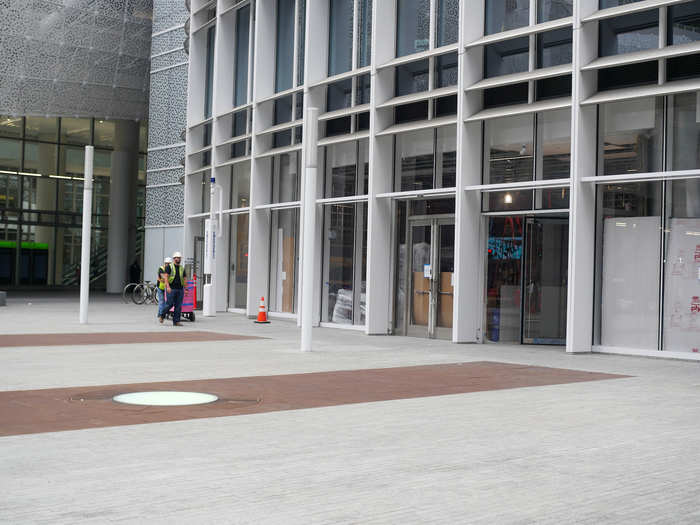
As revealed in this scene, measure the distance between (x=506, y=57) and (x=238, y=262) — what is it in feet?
43.7

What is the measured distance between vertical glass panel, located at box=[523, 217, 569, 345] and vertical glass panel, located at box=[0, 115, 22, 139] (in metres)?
38.0

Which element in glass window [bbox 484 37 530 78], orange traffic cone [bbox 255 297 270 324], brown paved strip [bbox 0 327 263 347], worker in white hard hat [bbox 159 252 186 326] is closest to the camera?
→ brown paved strip [bbox 0 327 263 347]

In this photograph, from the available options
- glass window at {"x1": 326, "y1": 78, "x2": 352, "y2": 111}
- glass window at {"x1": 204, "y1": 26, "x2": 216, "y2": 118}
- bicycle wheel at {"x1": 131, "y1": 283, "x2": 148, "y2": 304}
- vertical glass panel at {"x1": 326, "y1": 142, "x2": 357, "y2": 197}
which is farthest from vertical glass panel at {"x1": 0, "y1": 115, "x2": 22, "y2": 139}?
vertical glass panel at {"x1": 326, "y1": 142, "x2": 357, "y2": 197}

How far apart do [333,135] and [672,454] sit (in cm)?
1655

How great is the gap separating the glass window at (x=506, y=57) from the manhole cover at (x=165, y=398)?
1048cm

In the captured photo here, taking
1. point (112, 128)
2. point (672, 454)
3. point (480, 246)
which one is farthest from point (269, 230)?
point (112, 128)

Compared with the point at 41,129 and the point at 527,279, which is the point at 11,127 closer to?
the point at 41,129

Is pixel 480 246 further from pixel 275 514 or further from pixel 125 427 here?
pixel 275 514

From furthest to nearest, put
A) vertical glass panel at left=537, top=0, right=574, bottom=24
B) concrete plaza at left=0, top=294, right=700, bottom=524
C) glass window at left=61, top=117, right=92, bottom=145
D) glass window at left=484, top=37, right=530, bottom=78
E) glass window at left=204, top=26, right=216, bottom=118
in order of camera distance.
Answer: glass window at left=61, top=117, right=92, bottom=145 < glass window at left=204, top=26, right=216, bottom=118 < glass window at left=484, top=37, right=530, bottom=78 < vertical glass panel at left=537, top=0, right=574, bottom=24 < concrete plaza at left=0, top=294, right=700, bottom=524

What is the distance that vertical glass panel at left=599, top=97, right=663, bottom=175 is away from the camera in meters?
15.2

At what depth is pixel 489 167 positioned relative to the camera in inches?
710

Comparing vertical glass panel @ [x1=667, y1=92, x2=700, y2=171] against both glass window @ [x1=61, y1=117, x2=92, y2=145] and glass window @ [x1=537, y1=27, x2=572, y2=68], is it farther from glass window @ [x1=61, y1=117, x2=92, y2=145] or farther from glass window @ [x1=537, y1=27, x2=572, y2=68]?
glass window @ [x1=61, y1=117, x2=92, y2=145]

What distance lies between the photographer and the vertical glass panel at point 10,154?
48.9 m

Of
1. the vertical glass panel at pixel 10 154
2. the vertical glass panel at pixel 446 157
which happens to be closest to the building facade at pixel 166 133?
the vertical glass panel at pixel 446 157
